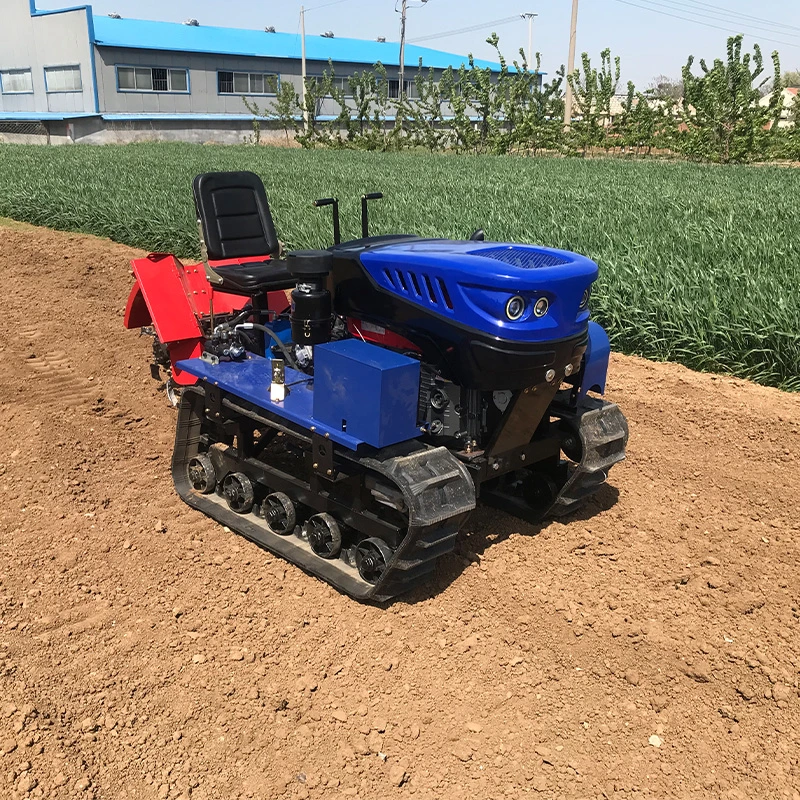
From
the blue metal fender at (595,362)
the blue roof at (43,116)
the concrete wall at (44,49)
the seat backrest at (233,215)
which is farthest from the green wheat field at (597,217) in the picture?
the concrete wall at (44,49)

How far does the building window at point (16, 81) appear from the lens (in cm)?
3984

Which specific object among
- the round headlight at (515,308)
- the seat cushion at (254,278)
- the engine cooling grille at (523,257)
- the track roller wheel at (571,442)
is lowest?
the track roller wheel at (571,442)

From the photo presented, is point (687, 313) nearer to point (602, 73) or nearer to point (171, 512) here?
point (171, 512)

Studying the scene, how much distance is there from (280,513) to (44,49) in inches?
1637

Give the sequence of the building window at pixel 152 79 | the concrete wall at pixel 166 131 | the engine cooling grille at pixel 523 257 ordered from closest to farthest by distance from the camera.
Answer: the engine cooling grille at pixel 523 257 → the concrete wall at pixel 166 131 → the building window at pixel 152 79

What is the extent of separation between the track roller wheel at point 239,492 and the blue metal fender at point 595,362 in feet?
5.54

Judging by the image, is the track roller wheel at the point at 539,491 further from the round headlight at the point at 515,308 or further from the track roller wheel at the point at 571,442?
the round headlight at the point at 515,308

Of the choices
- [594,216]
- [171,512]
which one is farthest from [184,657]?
[594,216]

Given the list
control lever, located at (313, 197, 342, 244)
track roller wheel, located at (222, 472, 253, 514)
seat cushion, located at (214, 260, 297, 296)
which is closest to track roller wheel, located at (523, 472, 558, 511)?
track roller wheel, located at (222, 472, 253, 514)

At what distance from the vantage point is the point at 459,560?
151 inches

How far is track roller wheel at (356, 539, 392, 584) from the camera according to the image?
3389 mm

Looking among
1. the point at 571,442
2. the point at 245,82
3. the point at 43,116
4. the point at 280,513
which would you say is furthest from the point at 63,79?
the point at 571,442

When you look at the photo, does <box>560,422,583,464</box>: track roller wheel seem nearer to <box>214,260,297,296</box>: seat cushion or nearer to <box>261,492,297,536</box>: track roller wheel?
<box>261,492,297,536</box>: track roller wheel

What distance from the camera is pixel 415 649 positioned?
3.23 m
